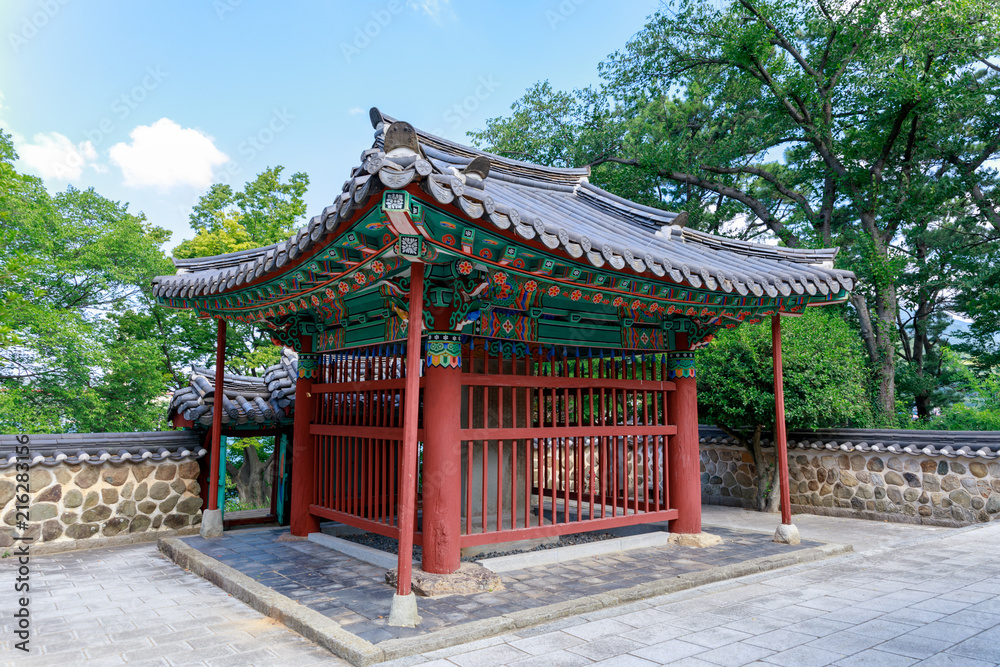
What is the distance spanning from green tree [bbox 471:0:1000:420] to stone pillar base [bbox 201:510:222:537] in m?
15.0

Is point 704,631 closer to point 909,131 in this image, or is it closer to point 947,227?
point 909,131

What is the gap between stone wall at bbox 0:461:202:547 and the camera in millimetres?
7199

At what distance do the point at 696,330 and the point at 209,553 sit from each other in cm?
627

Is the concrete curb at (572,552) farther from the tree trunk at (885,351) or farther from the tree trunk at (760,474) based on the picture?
the tree trunk at (885,351)

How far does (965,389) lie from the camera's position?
18.1m

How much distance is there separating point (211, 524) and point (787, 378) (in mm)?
9040

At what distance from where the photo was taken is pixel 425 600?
15.9 ft

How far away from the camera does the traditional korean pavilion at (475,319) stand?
4.25 meters

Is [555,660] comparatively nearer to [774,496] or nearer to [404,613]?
[404,613]

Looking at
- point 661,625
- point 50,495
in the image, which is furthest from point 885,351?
point 50,495

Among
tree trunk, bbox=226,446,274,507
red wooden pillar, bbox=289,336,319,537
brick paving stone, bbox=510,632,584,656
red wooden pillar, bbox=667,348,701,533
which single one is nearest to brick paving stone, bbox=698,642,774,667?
brick paving stone, bbox=510,632,584,656

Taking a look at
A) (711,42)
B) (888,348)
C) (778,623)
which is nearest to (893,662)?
(778,623)

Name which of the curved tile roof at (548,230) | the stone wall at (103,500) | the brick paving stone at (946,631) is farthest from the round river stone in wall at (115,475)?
the brick paving stone at (946,631)

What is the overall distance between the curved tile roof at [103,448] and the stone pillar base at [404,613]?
5462mm
